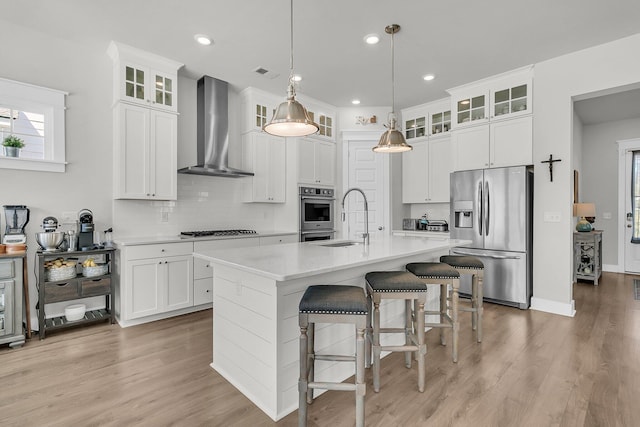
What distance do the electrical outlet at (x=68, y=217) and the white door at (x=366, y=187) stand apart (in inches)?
144

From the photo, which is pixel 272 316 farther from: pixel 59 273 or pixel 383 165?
pixel 383 165

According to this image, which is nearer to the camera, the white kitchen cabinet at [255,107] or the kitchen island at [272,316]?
the kitchen island at [272,316]

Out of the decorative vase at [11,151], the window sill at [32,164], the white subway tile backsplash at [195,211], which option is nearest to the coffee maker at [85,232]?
the white subway tile backsplash at [195,211]

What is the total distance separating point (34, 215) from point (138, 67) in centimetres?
188

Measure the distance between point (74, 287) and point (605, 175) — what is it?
862 centimetres

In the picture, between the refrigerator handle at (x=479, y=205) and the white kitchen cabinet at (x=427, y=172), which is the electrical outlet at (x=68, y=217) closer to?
the white kitchen cabinet at (x=427, y=172)

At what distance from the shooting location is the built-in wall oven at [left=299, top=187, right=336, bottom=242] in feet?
16.8

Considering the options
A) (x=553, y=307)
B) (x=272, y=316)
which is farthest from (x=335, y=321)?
(x=553, y=307)

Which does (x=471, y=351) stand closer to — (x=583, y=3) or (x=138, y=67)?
(x=583, y=3)

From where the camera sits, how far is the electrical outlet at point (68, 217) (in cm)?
340

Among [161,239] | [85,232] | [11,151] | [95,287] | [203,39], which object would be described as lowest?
[95,287]

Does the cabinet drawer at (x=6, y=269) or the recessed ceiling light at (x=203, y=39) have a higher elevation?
the recessed ceiling light at (x=203, y=39)

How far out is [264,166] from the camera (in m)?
4.88

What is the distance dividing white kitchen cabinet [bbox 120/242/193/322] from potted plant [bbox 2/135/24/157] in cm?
135
